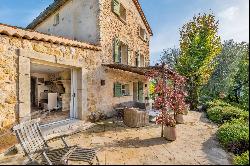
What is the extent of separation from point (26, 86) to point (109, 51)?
15.8 feet

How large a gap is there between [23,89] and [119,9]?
7.63 m

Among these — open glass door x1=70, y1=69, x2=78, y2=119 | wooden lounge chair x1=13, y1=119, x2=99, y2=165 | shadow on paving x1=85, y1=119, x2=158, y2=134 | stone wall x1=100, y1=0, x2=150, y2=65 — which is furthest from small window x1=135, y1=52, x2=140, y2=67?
wooden lounge chair x1=13, y1=119, x2=99, y2=165

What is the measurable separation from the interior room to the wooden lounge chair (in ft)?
17.2

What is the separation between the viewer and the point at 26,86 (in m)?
6.14

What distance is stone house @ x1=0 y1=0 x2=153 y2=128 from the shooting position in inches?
231

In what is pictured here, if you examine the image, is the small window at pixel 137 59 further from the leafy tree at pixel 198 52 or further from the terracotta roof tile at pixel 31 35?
the terracotta roof tile at pixel 31 35

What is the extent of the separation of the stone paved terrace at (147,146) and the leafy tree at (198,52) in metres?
7.81

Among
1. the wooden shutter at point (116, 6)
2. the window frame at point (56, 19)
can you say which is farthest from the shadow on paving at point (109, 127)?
the window frame at point (56, 19)

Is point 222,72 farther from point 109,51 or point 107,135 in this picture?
point 107,135

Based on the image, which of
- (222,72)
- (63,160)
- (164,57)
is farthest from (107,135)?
(164,57)

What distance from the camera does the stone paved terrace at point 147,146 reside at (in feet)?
16.0

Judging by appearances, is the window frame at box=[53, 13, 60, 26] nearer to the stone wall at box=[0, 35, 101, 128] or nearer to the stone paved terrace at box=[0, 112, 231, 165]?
the stone wall at box=[0, 35, 101, 128]

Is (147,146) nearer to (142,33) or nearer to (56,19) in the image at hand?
(56,19)

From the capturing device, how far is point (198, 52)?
15.2 metres
